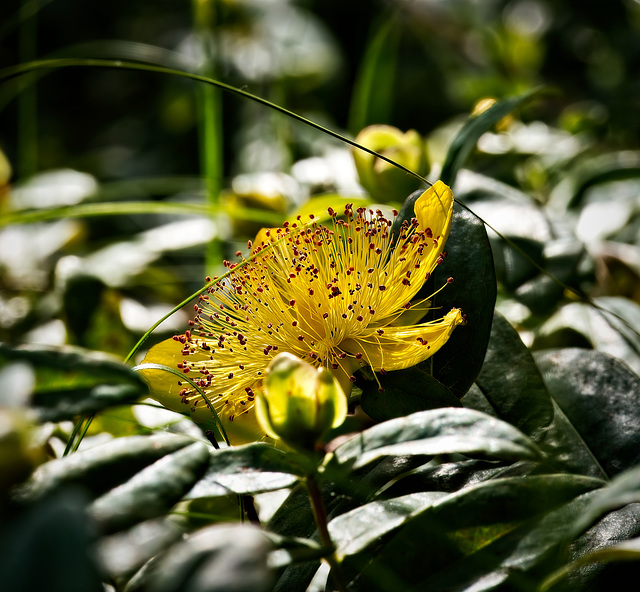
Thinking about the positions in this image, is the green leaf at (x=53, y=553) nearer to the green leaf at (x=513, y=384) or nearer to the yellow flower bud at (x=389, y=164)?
the green leaf at (x=513, y=384)

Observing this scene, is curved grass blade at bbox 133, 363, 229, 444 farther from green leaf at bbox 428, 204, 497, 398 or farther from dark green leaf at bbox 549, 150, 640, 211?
dark green leaf at bbox 549, 150, 640, 211

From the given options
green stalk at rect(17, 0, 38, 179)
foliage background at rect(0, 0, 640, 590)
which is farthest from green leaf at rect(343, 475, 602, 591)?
green stalk at rect(17, 0, 38, 179)

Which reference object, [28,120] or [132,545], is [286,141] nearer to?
[28,120]

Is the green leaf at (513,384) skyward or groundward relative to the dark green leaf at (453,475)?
skyward

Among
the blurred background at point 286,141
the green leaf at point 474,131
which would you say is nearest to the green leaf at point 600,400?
the blurred background at point 286,141

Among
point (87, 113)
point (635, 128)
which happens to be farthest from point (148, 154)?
point (635, 128)

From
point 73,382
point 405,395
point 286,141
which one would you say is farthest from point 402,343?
point 286,141

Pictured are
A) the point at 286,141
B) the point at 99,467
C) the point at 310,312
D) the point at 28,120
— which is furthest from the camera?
the point at 28,120

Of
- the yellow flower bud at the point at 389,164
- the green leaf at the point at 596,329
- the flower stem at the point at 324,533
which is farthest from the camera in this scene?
the yellow flower bud at the point at 389,164
